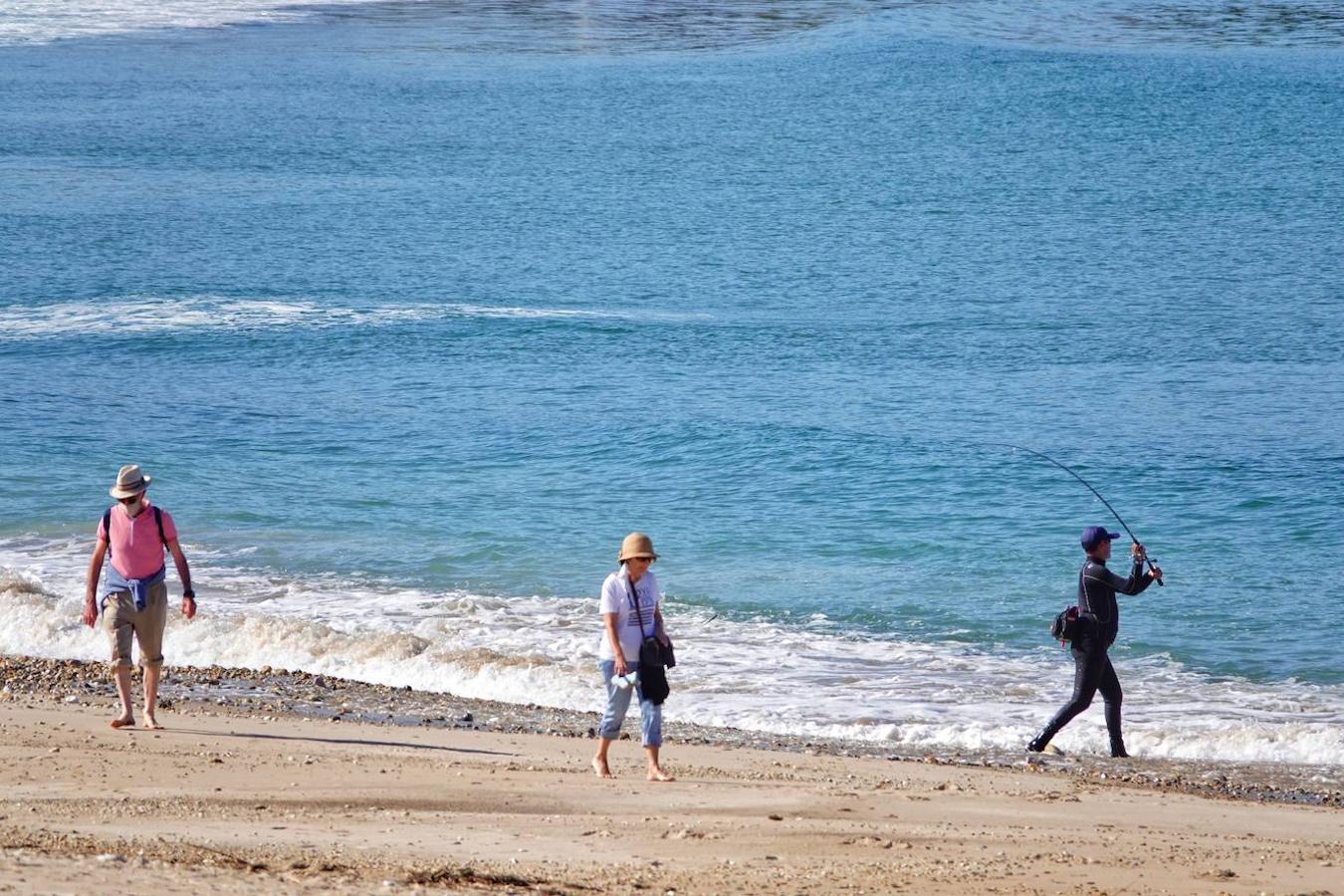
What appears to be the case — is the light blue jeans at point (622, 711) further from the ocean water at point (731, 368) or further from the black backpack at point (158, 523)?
the ocean water at point (731, 368)

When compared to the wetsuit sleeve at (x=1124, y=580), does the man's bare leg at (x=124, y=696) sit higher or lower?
lower

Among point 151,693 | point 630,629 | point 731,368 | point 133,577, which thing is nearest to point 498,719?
point 151,693

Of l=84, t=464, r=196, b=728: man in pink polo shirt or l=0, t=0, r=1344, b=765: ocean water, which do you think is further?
l=0, t=0, r=1344, b=765: ocean water

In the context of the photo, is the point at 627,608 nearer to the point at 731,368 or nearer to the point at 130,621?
the point at 130,621

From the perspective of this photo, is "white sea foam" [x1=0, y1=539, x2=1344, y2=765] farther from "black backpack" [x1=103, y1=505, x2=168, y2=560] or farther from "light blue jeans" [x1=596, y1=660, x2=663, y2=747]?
"black backpack" [x1=103, y1=505, x2=168, y2=560]

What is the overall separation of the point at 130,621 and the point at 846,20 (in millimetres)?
65079

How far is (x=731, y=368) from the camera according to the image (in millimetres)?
27047

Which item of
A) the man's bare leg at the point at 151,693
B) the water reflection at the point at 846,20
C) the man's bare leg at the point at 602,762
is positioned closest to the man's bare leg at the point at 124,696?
the man's bare leg at the point at 151,693

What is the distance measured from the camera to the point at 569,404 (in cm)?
2473

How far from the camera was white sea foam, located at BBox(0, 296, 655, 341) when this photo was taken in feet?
96.1

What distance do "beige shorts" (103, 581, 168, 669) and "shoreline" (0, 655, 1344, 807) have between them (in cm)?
113

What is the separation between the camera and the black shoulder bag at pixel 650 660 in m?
8.39

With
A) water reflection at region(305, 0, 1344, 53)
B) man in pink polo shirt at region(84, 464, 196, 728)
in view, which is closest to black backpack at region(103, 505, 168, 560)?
man in pink polo shirt at region(84, 464, 196, 728)

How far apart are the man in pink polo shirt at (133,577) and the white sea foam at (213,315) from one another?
2040 cm
